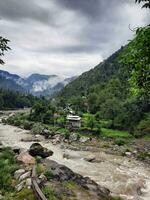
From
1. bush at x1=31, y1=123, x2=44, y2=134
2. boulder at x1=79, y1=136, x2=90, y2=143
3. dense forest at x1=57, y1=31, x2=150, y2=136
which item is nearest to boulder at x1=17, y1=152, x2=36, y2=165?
dense forest at x1=57, y1=31, x2=150, y2=136

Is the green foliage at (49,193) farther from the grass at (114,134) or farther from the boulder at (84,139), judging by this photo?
the grass at (114,134)

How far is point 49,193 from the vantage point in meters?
20.3

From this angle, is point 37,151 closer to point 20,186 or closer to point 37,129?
point 20,186

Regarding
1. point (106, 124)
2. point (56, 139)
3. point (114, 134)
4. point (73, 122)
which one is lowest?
point (56, 139)

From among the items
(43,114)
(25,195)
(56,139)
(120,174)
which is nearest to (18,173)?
(25,195)

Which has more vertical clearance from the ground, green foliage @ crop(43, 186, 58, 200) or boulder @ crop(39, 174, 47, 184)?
boulder @ crop(39, 174, 47, 184)

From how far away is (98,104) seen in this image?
146375 millimetres

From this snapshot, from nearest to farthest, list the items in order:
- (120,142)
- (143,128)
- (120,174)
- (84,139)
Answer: (120,174), (120,142), (84,139), (143,128)

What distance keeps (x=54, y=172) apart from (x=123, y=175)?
63.6ft

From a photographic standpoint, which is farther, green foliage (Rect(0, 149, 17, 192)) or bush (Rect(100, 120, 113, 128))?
bush (Rect(100, 120, 113, 128))

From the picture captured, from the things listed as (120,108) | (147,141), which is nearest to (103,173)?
(147,141)

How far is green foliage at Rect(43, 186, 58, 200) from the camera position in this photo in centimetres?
1962

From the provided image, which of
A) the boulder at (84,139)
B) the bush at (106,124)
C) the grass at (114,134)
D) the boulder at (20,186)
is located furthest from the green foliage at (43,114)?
the boulder at (20,186)

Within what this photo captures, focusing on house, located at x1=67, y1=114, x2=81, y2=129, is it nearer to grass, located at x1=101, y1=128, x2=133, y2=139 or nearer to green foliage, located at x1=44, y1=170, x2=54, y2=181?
grass, located at x1=101, y1=128, x2=133, y2=139
